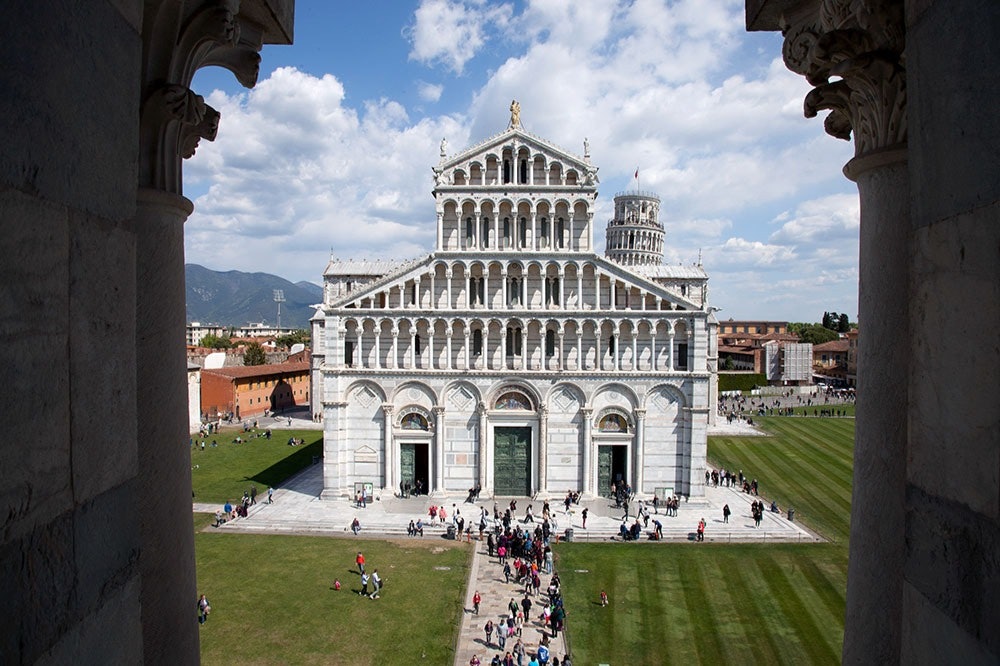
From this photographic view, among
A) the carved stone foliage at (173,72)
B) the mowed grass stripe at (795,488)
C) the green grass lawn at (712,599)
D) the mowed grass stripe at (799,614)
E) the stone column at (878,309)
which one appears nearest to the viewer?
the stone column at (878,309)

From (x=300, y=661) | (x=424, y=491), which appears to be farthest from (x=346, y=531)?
(x=300, y=661)

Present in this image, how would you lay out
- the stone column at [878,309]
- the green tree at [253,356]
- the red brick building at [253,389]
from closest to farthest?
the stone column at [878,309] → the red brick building at [253,389] → the green tree at [253,356]

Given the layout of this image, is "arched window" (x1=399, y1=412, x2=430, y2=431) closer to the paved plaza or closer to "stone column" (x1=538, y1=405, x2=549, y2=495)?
the paved plaza

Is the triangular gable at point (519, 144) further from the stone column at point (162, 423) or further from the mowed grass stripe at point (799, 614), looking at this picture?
the stone column at point (162, 423)

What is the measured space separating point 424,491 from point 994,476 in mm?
31411

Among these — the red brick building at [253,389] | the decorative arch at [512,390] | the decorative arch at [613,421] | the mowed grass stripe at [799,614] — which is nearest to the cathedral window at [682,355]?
the decorative arch at [613,421]

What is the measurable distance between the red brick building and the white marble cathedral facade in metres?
31.4

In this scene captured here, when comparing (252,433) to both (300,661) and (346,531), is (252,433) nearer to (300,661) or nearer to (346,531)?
(346,531)

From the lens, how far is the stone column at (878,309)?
405cm

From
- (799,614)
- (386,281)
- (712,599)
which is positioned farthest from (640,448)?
→ (386,281)

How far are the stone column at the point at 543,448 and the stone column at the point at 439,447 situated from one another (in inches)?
195

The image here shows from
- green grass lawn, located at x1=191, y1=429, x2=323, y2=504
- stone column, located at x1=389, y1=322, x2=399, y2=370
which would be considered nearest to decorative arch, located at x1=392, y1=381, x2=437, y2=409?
stone column, located at x1=389, y1=322, x2=399, y2=370

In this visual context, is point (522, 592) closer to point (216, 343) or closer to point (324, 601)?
point (324, 601)

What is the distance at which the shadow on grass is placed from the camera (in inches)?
1436
